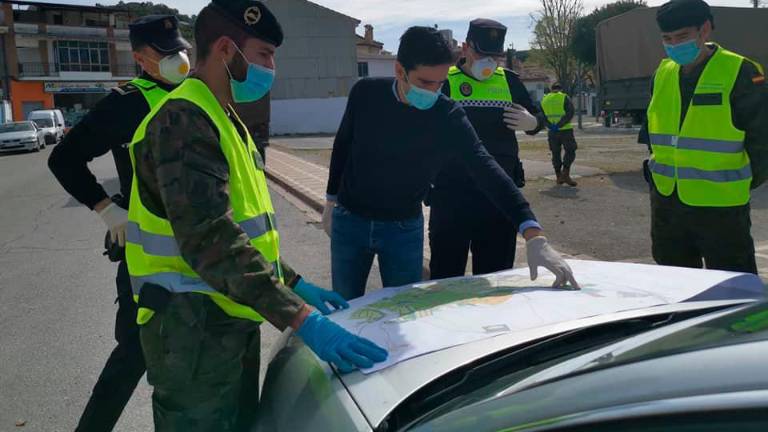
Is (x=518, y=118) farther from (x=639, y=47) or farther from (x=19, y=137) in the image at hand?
(x=19, y=137)

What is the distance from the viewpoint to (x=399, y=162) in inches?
125

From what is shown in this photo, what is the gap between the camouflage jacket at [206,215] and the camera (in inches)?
72.2

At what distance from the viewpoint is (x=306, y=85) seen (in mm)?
43219

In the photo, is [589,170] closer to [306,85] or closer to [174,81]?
[174,81]

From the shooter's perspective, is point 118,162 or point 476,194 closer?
point 118,162

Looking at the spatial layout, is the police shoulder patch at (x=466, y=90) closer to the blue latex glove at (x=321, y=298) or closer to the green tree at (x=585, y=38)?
the blue latex glove at (x=321, y=298)

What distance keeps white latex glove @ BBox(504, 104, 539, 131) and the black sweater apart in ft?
2.50

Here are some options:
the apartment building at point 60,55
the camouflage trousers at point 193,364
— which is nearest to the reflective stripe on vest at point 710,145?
the camouflage trousers at point 193,364

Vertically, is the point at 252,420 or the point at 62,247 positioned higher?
the point at 252,420

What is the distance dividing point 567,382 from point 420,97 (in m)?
1.99

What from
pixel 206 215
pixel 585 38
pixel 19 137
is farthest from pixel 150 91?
pixel 585 38

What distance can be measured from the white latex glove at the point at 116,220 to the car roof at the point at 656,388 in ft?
6.47

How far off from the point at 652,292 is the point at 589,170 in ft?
40.6

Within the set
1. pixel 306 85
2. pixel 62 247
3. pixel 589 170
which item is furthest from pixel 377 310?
pixel 306 85
